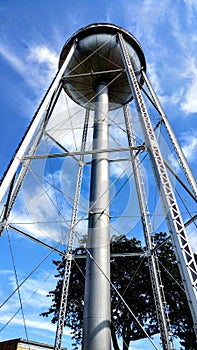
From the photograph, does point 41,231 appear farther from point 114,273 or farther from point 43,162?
point 114,273

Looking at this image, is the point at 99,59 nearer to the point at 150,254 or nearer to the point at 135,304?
the point at 150,254

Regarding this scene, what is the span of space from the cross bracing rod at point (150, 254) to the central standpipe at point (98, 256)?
49.3 inches

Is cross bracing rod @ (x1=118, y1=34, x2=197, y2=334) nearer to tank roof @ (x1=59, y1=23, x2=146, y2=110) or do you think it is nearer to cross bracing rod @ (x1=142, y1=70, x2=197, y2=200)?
cross bracing rod @ (x1=142, y1=70, x2=197, y2=200)

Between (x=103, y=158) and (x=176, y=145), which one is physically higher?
(x=103, y=158)

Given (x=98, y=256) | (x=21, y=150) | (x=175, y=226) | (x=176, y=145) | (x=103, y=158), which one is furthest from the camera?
(x=103, y=158)

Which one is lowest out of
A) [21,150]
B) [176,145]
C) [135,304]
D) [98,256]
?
[98,256]

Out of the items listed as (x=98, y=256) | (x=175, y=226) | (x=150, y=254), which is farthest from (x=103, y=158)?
(x=175, y=226)

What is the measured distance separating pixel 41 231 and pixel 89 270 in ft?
6.44

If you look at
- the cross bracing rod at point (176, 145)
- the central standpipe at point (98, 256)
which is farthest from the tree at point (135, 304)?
the cross bracing rod at point (176, 145)

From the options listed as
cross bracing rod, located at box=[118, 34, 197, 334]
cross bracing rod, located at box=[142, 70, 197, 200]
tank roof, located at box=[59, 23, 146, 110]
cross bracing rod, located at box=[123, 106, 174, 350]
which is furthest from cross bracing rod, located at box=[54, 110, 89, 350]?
cross bracing rod, located at box=[118, 34, 197, 334]

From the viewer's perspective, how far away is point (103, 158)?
8508mm

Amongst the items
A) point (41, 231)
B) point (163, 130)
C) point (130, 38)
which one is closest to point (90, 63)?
point (130, 38)

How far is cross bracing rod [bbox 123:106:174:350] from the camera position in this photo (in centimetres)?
796

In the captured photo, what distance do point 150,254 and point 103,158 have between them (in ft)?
11.1
